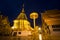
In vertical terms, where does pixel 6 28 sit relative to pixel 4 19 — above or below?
below

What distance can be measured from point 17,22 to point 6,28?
1625mm

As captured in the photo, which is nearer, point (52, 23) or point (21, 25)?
point (52, 23)

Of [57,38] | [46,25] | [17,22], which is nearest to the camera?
[57,38]

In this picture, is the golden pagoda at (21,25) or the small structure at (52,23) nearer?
the small structure at (52,23)

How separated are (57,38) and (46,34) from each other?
39 centimetres

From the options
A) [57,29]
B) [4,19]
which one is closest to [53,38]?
[57,29]

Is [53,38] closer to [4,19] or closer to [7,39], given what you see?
[7,39]

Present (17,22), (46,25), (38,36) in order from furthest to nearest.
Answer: (17,22), (46,25), (38,36)

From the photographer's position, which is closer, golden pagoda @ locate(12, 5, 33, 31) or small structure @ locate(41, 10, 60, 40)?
small structure @ locate(41, 10, 60, 40)

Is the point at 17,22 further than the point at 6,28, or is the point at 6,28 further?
the point at 17,22

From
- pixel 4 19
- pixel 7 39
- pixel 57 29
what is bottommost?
pixel 7 39

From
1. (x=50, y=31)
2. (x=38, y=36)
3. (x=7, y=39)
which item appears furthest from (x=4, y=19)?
(x=50, y=31)

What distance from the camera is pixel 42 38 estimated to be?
4488 millimetres

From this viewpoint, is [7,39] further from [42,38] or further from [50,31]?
[50,31]
